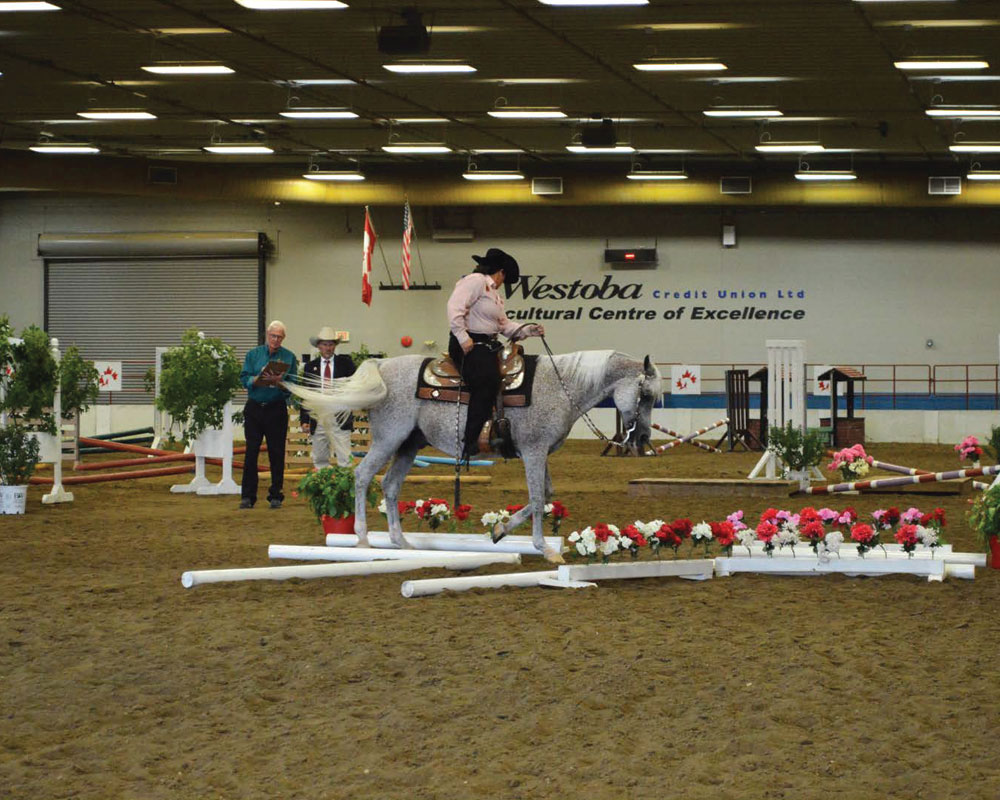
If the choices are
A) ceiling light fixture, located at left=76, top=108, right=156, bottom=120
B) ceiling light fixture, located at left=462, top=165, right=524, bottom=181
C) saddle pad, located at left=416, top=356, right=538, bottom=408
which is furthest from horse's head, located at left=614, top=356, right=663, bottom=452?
ceiling light fixture, located at left=462, top=165, right=524, bottom=181

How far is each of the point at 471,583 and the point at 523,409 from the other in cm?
128

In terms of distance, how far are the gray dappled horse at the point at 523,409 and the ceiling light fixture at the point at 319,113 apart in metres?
12.1

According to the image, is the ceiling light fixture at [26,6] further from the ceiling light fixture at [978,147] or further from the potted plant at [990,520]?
the ceiling light fixture at [978,147]

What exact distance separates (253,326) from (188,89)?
940cm

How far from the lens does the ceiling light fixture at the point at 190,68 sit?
16.5 metres

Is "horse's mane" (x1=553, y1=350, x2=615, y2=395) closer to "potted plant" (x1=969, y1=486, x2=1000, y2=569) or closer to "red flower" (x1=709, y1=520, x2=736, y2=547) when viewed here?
"red flower" (x1=709, y1=520, x2=736, y2=547)

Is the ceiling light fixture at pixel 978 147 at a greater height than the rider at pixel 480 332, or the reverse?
the ceiling light fixture at pixel 978 147

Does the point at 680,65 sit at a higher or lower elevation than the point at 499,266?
higher

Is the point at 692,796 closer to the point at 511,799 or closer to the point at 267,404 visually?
the point at 511,799

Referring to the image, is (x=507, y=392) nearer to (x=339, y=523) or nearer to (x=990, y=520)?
(x=339, y=523)

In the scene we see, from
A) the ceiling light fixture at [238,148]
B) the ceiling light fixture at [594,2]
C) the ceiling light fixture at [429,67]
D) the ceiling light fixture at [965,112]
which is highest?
the ceiling light fixture at [238,148]

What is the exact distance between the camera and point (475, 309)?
7.98 meters

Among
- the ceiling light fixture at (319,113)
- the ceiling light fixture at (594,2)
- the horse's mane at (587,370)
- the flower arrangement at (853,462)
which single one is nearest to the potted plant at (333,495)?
the horse's mane at (587,370)

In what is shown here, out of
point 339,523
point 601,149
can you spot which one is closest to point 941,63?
point 601,149
